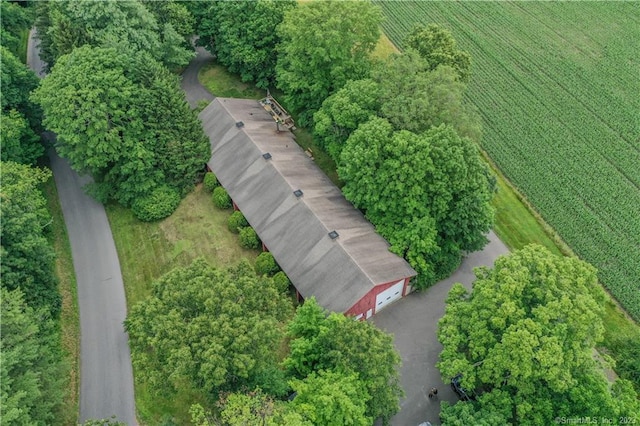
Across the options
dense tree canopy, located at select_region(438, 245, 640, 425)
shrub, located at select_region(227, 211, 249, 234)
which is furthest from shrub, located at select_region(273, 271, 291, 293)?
dense tree canopy, located at select_region(438, 245, 640, 425)

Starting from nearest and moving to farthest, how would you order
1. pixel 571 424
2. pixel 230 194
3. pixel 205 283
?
pixel 571 424, pixel 205 283, pixel 230 194

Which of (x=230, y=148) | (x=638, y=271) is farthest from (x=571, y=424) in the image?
(x=230, y=148)

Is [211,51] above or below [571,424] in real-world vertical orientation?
below

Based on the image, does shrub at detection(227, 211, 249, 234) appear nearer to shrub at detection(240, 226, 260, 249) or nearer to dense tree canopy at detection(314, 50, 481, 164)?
shrub at detection(240, 226, 260, 249)

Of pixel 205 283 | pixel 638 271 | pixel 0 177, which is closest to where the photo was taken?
pixel 205 283

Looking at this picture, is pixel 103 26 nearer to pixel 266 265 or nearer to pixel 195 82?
pixel 195 82

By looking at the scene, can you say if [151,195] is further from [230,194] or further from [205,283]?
[205,283]

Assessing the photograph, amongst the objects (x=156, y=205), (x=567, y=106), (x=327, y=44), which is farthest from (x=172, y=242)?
(x=567, y=106)

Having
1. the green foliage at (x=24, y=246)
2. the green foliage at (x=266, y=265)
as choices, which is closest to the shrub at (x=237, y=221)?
the green foliage at (x=266, y=265)
